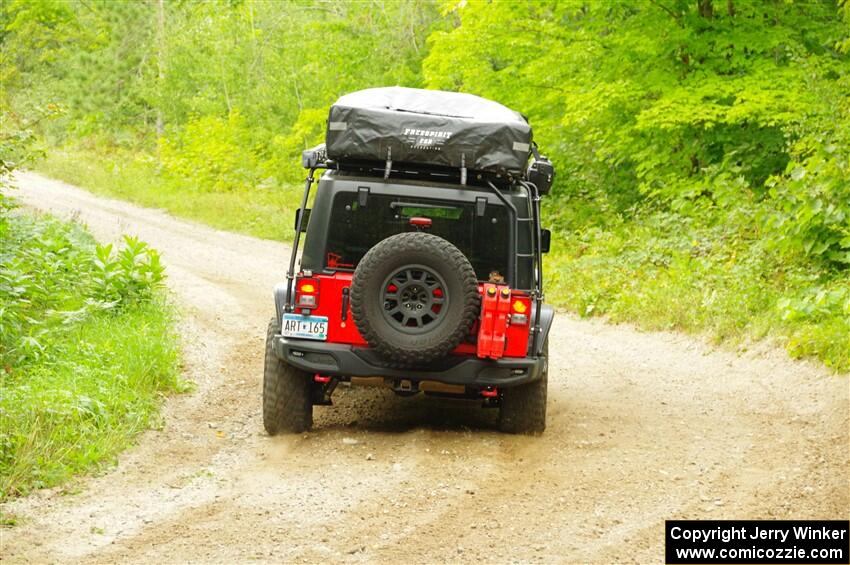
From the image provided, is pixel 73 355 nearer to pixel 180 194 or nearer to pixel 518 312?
pixel 518 312

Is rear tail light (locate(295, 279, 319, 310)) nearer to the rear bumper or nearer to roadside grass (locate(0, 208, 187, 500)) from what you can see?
the rear bumper

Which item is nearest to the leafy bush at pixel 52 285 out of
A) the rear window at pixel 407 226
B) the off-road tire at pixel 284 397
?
the off-road tire at pixel 284 397

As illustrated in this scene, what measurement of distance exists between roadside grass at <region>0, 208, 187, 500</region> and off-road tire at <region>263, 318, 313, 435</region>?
1.01 meters

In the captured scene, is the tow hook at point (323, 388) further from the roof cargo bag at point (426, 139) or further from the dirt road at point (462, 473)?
the roof cargo bag at point (426, 139)

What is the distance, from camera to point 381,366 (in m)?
7.23

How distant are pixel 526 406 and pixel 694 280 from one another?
20.6 ft

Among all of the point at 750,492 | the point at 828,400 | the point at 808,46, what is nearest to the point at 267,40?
the point at 808,46

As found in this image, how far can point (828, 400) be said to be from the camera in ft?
28.8

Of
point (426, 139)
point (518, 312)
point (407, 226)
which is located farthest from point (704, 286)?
point (426, 139)

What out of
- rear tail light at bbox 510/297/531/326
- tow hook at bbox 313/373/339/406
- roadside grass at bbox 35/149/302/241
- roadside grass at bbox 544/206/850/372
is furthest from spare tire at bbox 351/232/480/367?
roadside grass at bbox 35/149/302/241

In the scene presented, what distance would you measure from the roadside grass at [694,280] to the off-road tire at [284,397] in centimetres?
495

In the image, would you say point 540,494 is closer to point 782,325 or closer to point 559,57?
point 782,325

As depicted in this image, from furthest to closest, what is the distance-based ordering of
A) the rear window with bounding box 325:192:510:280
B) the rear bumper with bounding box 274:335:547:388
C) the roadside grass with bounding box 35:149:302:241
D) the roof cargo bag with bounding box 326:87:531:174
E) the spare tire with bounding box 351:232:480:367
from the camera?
1. the roadside grass with bounding box 35:149:302:241
2. the rear window with bounding box 325:192:510:280
3. the roof cargo bag with bounding box 326:87:531:174
4. the rear bumper with bounding box 274:335:547:388
5. the spare tire with bounding box 351:232:480:367

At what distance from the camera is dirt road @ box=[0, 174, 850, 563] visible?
5277 millimetres
